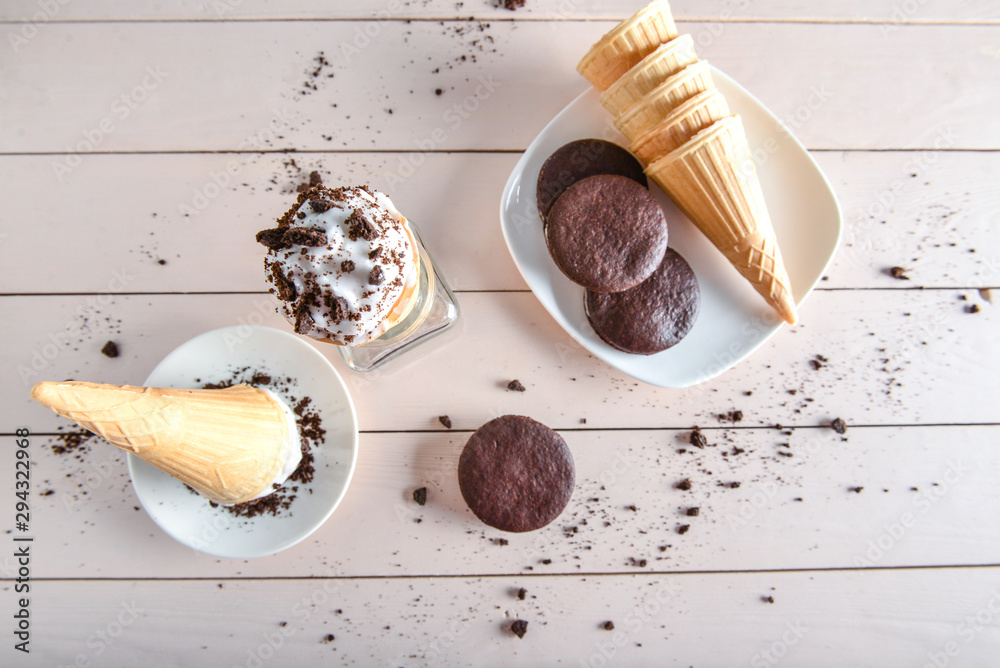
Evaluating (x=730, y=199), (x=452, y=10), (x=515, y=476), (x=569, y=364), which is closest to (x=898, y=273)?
(x=730, y=199)

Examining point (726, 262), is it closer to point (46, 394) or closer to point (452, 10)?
point (452, 10)

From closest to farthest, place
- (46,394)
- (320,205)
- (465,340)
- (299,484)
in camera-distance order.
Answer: (46,394) < (320,205) < (299,484) < (465,340)

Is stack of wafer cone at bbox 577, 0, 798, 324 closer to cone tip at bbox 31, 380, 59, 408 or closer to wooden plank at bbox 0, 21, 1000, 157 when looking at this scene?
wooden plank at bbox 0, 21, 1000, 157

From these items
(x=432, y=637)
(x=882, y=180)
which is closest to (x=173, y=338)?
(x=432, y=637)

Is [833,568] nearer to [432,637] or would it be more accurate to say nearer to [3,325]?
[432,637]

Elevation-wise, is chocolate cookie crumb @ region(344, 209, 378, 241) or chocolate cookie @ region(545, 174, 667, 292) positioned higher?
chocolate cookie crumb @ region(344, 209, 378, 241)

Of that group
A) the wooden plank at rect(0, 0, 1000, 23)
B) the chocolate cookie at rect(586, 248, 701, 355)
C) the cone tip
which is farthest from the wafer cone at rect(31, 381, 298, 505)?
the wooden plank at rect(0, 0, 1000, 23)
